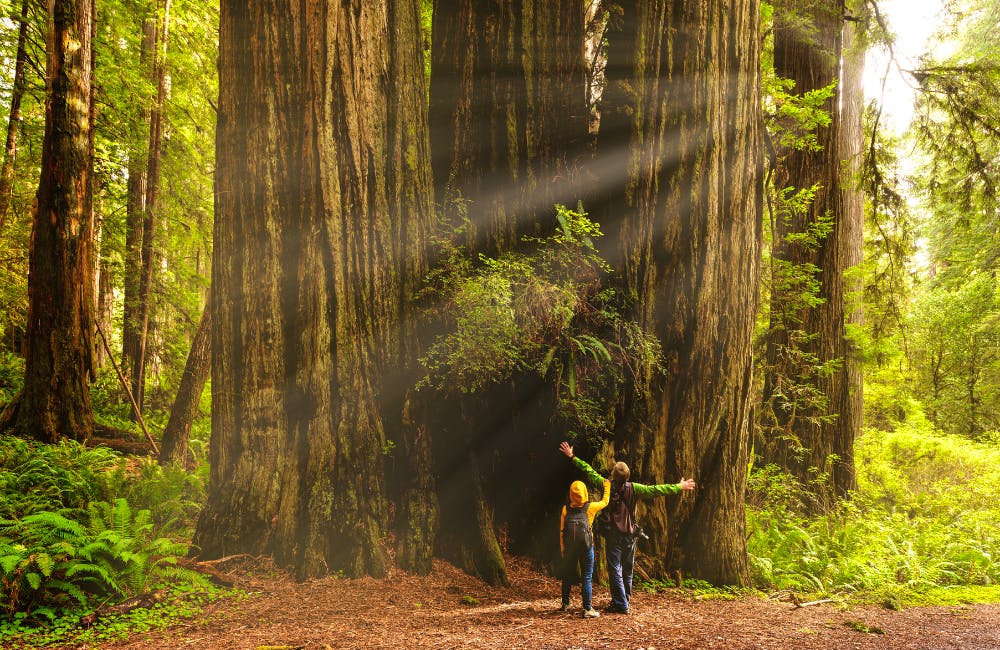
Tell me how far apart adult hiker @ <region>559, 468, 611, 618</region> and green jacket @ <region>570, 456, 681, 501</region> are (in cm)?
48

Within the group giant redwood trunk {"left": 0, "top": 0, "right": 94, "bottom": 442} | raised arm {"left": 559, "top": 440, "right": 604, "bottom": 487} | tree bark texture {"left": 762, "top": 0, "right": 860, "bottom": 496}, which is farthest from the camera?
tree bark texture {"left": 762, "top": 0, "right": 860, "bottom": 496}

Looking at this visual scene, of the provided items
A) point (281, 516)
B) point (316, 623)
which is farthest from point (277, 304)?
point (316, 623)

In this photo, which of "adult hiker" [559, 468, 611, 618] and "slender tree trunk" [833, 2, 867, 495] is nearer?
"adult hiker" [559, 468, 611, 618]

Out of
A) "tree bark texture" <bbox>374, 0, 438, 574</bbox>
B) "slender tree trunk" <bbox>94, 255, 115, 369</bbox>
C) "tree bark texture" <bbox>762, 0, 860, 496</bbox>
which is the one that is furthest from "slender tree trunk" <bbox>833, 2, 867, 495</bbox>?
"slender tree trunk" <bbox>94, 255, 115, 369</bbox>

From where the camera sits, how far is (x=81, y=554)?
12.5ft

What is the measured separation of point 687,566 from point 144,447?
8148 mm

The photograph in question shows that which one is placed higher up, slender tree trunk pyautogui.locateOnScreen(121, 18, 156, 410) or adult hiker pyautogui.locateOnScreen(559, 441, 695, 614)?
slender tree trunk pyautogui.locateOnScreen(121, 18, 156, 410)

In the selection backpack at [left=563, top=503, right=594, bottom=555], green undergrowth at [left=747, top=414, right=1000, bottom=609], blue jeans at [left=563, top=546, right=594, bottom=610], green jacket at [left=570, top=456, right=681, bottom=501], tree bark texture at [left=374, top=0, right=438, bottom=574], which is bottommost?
green undergrowth at [left=747, top=414, right=1000, bottom=609]

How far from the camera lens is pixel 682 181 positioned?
5.96 meters

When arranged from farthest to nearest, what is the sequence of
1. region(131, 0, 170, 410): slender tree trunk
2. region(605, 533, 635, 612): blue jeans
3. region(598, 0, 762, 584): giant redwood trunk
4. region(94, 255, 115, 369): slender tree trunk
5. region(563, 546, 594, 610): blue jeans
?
1. region(94, 255, 115, 369): slender tree trunk
2. region(131, 0, 170, 410): slender tree trunk
3. region(598, 0, 762, 584): giant redwood trunk
4. region(605, 533, 635, 612): blue jeans
5. region(563, 546, 594, 610): blue jeans

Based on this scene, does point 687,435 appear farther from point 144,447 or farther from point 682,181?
point 144,447

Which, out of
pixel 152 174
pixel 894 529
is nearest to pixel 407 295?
pixel 152 174

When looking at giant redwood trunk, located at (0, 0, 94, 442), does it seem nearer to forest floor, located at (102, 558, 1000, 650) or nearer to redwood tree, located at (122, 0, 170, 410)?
redwood tree, located at (122, 0, 170, 410)

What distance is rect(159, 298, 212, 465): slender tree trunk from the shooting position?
792 cm
